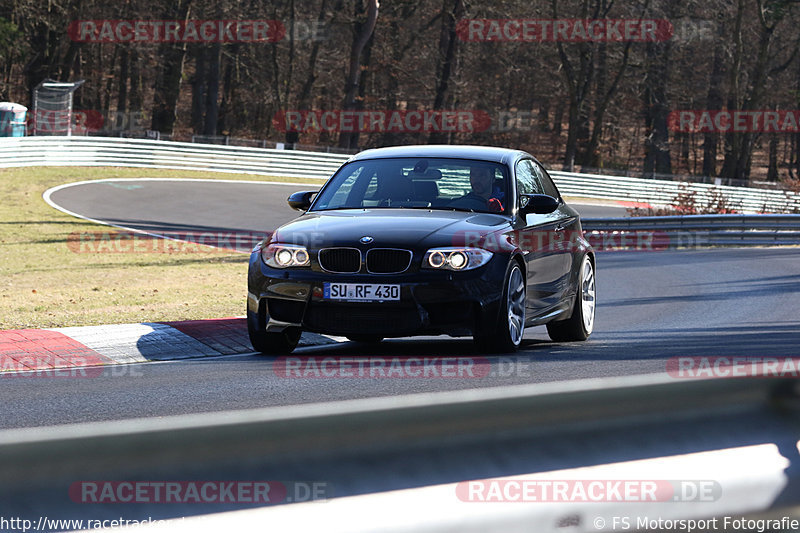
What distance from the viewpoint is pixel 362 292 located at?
7.76 m

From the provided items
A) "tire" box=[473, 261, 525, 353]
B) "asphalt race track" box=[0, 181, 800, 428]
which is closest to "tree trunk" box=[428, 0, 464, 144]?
"asphalt race track" box=[0, 181, 800, 428]

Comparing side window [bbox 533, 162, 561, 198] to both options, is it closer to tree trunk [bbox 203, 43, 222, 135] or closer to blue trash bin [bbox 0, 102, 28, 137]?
blue trash bin [bbox 0, 102, 28, 137]

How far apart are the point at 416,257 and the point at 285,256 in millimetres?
1027

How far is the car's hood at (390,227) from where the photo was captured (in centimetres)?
787

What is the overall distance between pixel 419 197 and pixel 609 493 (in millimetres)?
6421

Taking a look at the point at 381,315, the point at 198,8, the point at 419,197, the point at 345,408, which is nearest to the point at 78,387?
the point at 381,315

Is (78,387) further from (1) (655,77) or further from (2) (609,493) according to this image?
(1) (655,77)

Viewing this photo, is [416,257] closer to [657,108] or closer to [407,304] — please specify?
[407,304]

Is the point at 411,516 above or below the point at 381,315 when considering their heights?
above

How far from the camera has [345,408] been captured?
2457 mm

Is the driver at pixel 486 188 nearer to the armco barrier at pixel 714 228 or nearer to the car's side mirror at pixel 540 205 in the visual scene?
the car's side mirror at pixel 540 205

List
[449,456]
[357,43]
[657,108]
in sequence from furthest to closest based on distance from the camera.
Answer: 1. [657,108]
2. [357,43]
3. [449,456]

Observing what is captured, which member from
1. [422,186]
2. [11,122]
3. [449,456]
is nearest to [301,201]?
[422,186]

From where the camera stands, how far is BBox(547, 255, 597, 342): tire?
9930 mm
